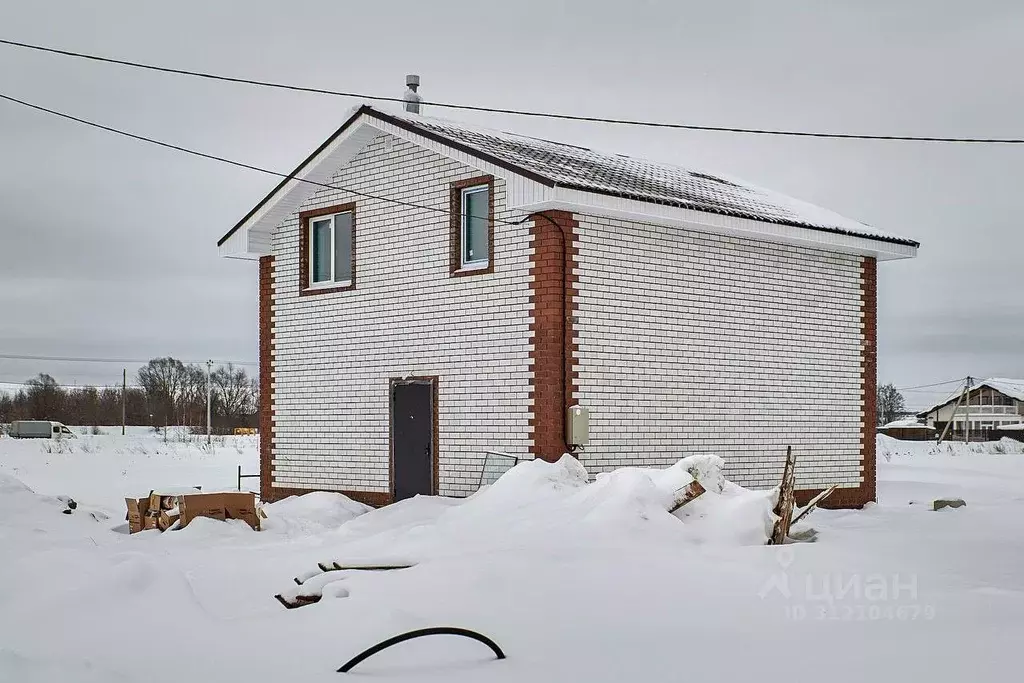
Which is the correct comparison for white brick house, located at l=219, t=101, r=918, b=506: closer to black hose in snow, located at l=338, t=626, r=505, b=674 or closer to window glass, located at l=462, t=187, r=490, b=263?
window glass, located at l=462, t=187, r=490, b=263

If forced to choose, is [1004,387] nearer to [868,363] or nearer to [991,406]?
[991,406]

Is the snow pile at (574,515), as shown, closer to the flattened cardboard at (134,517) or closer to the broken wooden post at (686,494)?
the broken wooden post at (686,494)

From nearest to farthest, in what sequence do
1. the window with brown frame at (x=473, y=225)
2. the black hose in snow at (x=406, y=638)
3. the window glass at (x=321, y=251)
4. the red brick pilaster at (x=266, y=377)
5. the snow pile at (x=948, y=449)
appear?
1. the black hose in snow at (x=406, y=638)
2. the window with brown frame at (x=473, y=225)
3. the window glass at (x=321, y=251)
4. the red brick pilaster at (x=266, y=377)
5. the snow pile at (x=948, y=449)

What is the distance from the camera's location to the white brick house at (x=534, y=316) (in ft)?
43.6

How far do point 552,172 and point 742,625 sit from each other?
7.87 metres

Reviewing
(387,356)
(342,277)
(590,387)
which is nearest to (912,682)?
(590,387)

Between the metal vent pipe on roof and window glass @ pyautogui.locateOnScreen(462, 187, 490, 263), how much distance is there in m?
3.41

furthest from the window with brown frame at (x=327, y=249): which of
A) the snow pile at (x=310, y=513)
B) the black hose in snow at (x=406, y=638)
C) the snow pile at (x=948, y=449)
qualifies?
the snow pile at (x=948, y=449)

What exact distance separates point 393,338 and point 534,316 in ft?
9.08

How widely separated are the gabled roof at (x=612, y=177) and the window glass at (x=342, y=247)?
1.04m

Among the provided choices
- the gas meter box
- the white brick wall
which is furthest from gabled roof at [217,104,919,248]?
the gas meter box

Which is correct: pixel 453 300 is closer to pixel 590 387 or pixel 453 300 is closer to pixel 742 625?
pixel 590 387

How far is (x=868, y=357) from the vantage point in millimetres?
16922

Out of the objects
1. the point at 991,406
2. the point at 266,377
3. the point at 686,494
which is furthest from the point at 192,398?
the point at 686,494
